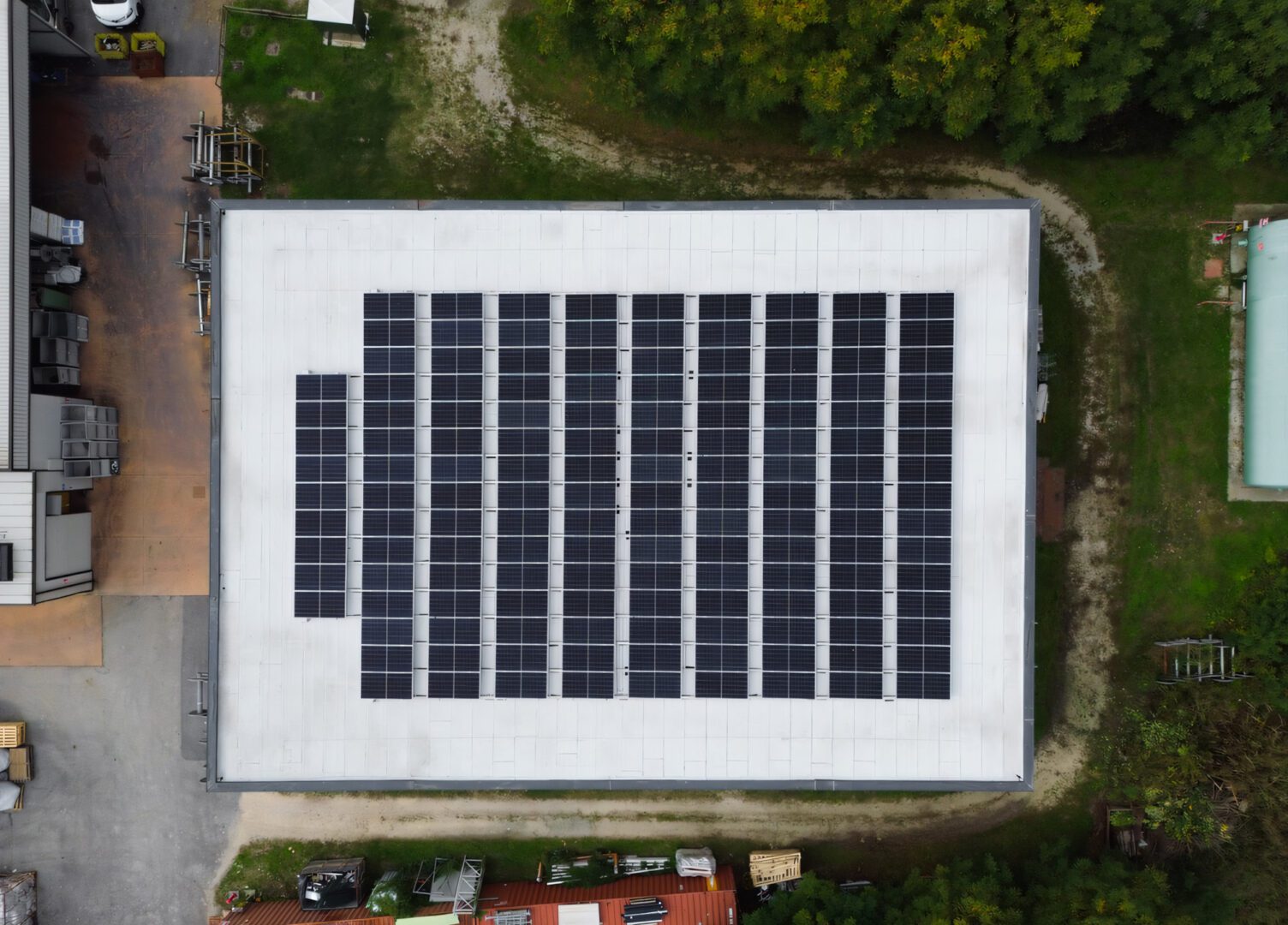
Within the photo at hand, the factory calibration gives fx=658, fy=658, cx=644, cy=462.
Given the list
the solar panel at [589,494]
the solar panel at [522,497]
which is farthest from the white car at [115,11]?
the solar panel at [589,494]

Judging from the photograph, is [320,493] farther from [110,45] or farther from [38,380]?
[110,45]

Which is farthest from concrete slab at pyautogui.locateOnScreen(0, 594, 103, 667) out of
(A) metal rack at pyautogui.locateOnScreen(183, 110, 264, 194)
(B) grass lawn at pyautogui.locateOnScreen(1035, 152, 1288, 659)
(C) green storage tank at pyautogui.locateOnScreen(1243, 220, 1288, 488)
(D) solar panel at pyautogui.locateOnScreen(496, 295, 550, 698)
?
(C) green storage tank at pyautogui.locateOnScreen(1243, 220, 1288, 488)

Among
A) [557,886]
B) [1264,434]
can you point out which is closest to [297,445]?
[557,886]

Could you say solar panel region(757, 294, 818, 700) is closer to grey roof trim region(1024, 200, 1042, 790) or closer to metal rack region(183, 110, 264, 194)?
grey roof trim region(1024, 200, 1042, 790)

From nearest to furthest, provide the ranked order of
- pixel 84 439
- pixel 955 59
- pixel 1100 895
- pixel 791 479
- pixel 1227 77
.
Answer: pixel 955 59, pixel 791 479, pixel 1227 77, pixel 1100 895, pixel 84 439

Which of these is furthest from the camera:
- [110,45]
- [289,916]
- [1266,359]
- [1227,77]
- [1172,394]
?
[1172,394]

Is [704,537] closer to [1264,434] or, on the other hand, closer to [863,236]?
[863,236]

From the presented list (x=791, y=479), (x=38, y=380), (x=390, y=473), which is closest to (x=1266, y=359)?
(x=791, y=479)
